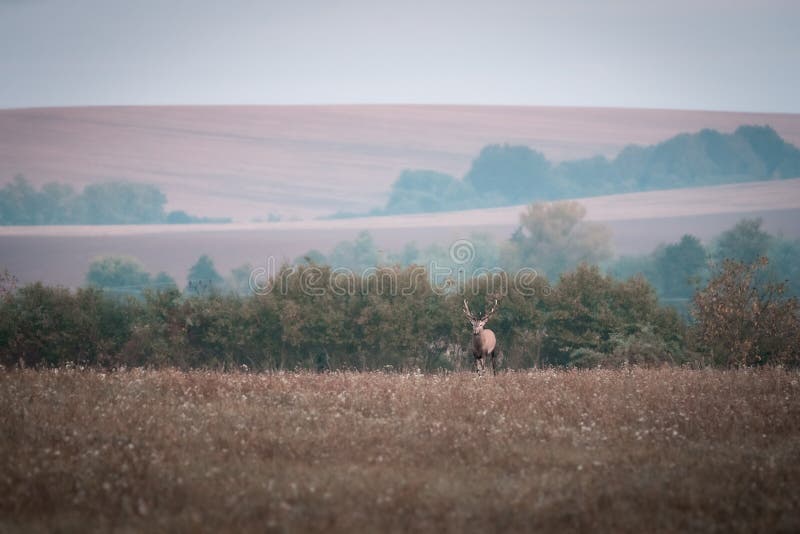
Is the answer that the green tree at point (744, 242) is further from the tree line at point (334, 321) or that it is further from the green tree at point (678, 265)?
the tree line at point (334, 321)

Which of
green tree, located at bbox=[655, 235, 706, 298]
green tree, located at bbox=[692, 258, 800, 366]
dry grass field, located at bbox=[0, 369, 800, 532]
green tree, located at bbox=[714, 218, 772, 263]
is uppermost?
dry grass field, located at bbox=[0, 369, 800, 532]

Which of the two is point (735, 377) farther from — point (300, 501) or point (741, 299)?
point (741, 299)

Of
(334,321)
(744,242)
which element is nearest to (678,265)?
(744,242)

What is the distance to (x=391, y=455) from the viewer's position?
13.1 metres

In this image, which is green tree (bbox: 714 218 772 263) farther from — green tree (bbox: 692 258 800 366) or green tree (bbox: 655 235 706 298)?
green tree (bbox: 692 258 800 366)

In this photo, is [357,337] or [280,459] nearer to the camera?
[280,459]

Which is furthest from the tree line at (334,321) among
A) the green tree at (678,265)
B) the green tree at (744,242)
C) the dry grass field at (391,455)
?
the green tree at (744,242)

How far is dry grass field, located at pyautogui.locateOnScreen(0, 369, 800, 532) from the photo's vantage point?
1030 cm

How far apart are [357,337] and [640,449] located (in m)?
52.3

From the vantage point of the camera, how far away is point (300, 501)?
10781mm

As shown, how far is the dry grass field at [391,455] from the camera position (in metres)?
10.3

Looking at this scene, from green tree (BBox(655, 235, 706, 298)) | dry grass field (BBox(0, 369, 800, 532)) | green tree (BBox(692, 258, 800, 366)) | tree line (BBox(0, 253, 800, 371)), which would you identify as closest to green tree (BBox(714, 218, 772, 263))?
green tree (BBox(655, 235, 706, 298))

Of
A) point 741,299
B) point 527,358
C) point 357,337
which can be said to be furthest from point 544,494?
point 357,337

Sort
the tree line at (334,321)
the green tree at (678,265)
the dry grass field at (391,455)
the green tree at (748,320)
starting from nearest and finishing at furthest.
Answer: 1. the dry grass field at (391,455)
2. the green tree at (748,320)
3. the tree line at (334,321)
4. the green tree at (678,265)
